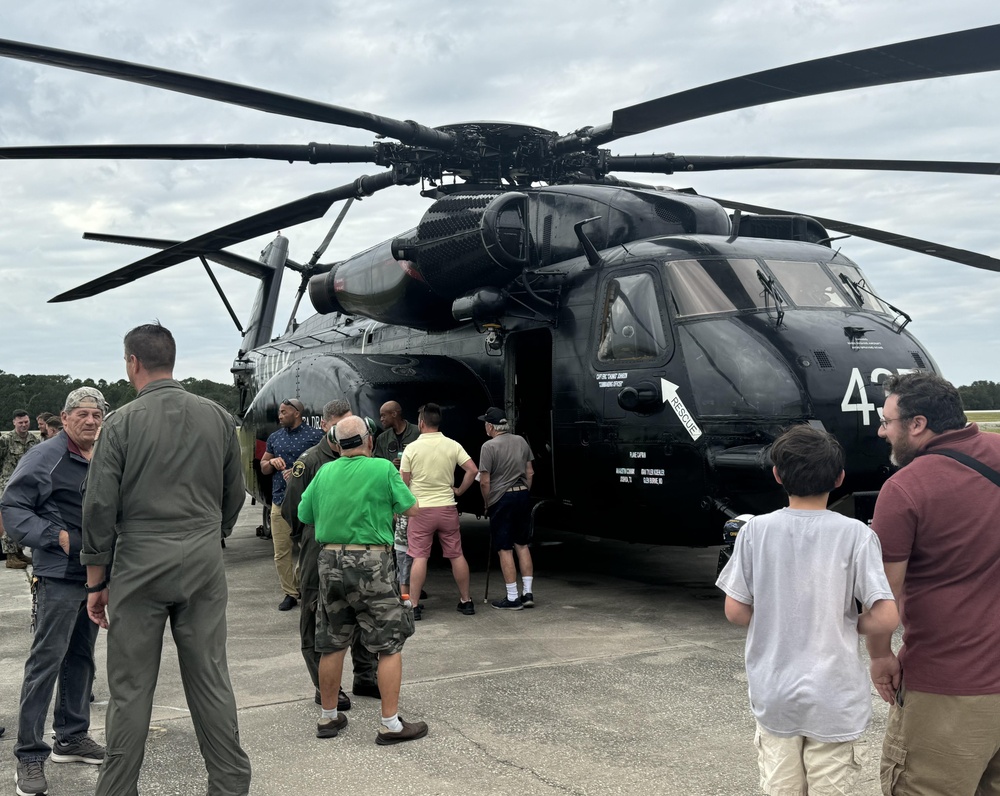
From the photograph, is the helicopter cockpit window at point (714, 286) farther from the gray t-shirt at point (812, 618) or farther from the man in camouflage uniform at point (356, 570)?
the gray t-shirt at point (812, 618)

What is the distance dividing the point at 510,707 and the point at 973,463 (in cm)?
310

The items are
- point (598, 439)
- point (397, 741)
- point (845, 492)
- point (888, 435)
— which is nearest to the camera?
point (888, 435)

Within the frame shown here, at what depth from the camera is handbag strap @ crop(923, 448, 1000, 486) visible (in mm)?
3012

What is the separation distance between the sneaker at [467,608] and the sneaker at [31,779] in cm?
398

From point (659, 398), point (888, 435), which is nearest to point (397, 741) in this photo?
point (888, 435)

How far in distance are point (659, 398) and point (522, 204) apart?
2418 mm

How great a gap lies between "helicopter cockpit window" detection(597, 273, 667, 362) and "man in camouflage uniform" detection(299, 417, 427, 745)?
304 cm

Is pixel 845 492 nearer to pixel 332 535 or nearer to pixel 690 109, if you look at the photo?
pixel 690 109

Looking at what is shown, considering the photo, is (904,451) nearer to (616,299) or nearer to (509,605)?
(616,299)

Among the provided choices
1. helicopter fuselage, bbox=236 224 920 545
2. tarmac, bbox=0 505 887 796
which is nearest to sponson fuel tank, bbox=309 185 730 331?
helicopter fuselage, bbox=236 224 920 545

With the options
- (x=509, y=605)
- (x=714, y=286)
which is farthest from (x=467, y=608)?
(x=714, y=286)

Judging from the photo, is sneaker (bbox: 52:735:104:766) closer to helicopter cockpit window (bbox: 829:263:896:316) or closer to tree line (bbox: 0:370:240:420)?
helicopter cockpit window (bbox: 829:263:896:316)

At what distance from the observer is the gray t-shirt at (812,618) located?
9.34 feet

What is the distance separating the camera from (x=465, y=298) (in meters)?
8.96
